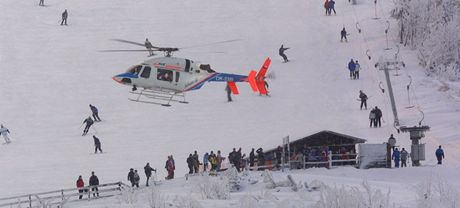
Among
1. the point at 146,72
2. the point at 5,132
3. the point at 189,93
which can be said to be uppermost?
the point at 189,93

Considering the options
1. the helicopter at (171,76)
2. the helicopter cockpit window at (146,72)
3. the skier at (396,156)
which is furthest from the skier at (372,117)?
the helicopter cockpit window at (146,72)

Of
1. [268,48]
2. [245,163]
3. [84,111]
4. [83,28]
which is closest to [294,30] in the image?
[268,48]

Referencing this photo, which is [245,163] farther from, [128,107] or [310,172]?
[128,107]

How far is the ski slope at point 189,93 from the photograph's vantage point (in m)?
42.0

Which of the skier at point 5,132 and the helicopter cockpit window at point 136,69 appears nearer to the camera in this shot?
the helicopter cockpit window at point 136,69

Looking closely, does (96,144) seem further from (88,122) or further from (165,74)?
(165,74)

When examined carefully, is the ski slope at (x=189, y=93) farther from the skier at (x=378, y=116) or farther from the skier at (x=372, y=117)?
the skier at (x=372, y=117)

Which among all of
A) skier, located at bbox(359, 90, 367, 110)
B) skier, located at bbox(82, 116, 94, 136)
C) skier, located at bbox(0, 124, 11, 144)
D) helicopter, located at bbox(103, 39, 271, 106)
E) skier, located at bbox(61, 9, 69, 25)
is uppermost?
skier, located at bbox(61, 9, 69, 25)

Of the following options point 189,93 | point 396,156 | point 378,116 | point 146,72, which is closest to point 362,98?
point 378,116

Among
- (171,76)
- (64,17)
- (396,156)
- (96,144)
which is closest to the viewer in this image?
(396,156)

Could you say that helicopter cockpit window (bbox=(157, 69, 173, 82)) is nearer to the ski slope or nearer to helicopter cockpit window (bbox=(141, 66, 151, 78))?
helicopter cockpit window (bbox=(141, 66, 151, 78))

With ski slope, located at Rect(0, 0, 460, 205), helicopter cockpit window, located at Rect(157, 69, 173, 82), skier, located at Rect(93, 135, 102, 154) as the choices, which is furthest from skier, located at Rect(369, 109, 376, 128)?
skier, located at Rect(93, 135, 102, 154)

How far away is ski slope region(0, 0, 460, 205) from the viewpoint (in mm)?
41969

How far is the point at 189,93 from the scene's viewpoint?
50.1m
